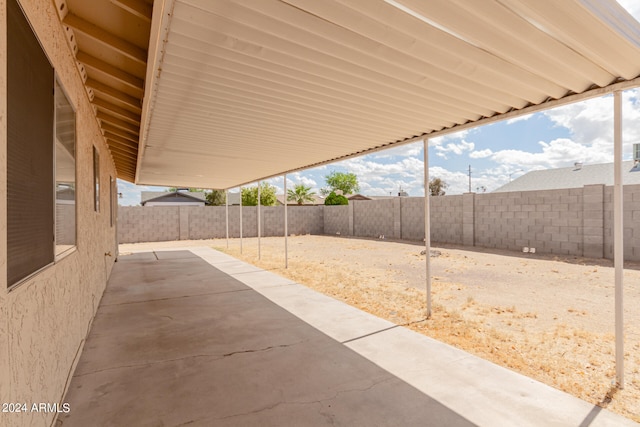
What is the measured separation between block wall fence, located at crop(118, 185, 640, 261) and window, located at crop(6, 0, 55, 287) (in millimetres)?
11162

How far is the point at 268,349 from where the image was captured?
3.25 m

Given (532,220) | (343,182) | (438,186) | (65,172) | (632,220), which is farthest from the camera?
(343,182)

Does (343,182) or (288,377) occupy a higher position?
(343,182)

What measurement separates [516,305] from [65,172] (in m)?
5.83

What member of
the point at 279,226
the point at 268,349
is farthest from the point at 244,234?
the point at 268,349

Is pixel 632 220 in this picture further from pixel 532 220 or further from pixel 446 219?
pixel 446 219

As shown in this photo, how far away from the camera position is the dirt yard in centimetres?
292

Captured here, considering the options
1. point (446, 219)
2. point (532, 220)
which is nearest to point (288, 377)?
point (532, 220)

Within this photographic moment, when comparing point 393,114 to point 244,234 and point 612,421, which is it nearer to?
point 612,421

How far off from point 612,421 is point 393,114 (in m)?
3.13

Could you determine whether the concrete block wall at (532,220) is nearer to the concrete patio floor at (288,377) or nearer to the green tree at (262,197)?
the concrete patio floor at (288,377)

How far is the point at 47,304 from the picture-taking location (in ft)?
6.20

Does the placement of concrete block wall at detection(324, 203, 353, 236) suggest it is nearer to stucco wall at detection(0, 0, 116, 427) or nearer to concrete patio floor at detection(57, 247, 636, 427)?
concrete patio floor at detection(57, 247, 636, 427)

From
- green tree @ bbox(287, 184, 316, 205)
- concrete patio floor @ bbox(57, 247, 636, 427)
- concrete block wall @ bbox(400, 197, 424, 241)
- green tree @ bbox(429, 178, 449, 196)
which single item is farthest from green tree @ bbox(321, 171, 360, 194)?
concrete patio floor @ bbox(57, 247, 636, 427)
